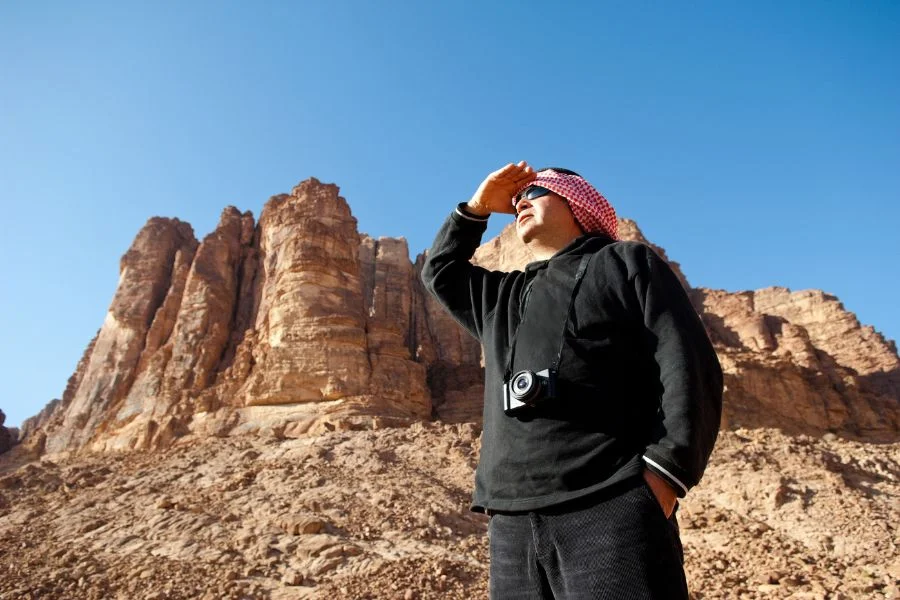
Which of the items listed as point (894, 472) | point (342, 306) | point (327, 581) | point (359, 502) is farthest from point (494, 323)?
point (342, 306)

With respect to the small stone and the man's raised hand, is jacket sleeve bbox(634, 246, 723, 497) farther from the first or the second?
the small stone

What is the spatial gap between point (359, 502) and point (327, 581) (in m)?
3.40

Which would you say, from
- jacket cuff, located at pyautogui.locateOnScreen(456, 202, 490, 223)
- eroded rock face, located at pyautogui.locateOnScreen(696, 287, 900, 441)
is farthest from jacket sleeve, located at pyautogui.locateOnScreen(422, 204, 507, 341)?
eroded rock face, located at pyautogui.locateOnScreen(696, 287, 900, 441)

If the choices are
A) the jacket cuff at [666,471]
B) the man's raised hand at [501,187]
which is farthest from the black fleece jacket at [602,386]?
the man's raised hand at [501,187]

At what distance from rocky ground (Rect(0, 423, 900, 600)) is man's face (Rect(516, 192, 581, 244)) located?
6401 mm

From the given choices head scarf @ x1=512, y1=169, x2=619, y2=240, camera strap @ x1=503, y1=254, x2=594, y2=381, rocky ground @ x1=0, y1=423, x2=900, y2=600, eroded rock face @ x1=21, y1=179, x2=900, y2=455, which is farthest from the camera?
eroded rock face @ x1=21, y1=179, x2=900, y2=455

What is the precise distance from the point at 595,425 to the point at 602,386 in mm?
138

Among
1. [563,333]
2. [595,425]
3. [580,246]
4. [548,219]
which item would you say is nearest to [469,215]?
[548,219]

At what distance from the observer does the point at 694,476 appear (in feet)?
6.30

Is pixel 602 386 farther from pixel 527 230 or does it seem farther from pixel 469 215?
pixel 469 215

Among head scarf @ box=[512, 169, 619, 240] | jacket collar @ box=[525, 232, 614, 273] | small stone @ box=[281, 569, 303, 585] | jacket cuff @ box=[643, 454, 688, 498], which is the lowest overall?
small stone @ box=[281, 569, 303, 585]

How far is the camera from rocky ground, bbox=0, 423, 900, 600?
8406 mm

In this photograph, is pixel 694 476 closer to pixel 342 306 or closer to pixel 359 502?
pixel 359 502

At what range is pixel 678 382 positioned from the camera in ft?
6.53
